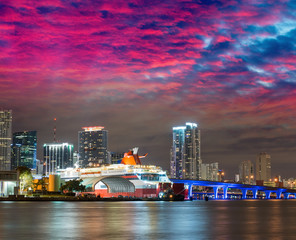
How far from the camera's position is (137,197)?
194375 millimetres

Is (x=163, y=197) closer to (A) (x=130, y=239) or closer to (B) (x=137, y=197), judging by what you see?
(B) (x=137, y=197)

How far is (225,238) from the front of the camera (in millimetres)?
30438

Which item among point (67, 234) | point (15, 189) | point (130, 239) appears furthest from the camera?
point (15, 189)

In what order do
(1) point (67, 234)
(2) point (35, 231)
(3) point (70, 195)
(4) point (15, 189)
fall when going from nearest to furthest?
(1) point (67, 234) < (2) point (35, 231) < (4) point (15, 189) < (3) point (70, 195)

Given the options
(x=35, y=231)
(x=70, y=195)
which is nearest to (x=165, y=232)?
(x=35, y=231)

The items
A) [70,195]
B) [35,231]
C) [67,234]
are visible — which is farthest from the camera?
[70,195]

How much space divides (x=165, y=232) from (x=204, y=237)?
164 inches

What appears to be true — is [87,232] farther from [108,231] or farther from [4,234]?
[4,234]

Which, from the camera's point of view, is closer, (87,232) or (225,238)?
(225,238)

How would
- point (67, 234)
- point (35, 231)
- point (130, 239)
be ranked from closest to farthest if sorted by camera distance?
point (130, 239) → point (67, 234) → point (35, 231)

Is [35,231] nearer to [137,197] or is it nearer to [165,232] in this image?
[165,232]

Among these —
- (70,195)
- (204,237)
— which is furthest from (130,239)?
(70,195)

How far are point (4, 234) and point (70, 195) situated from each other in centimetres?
15856

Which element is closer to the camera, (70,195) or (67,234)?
(67,234)
